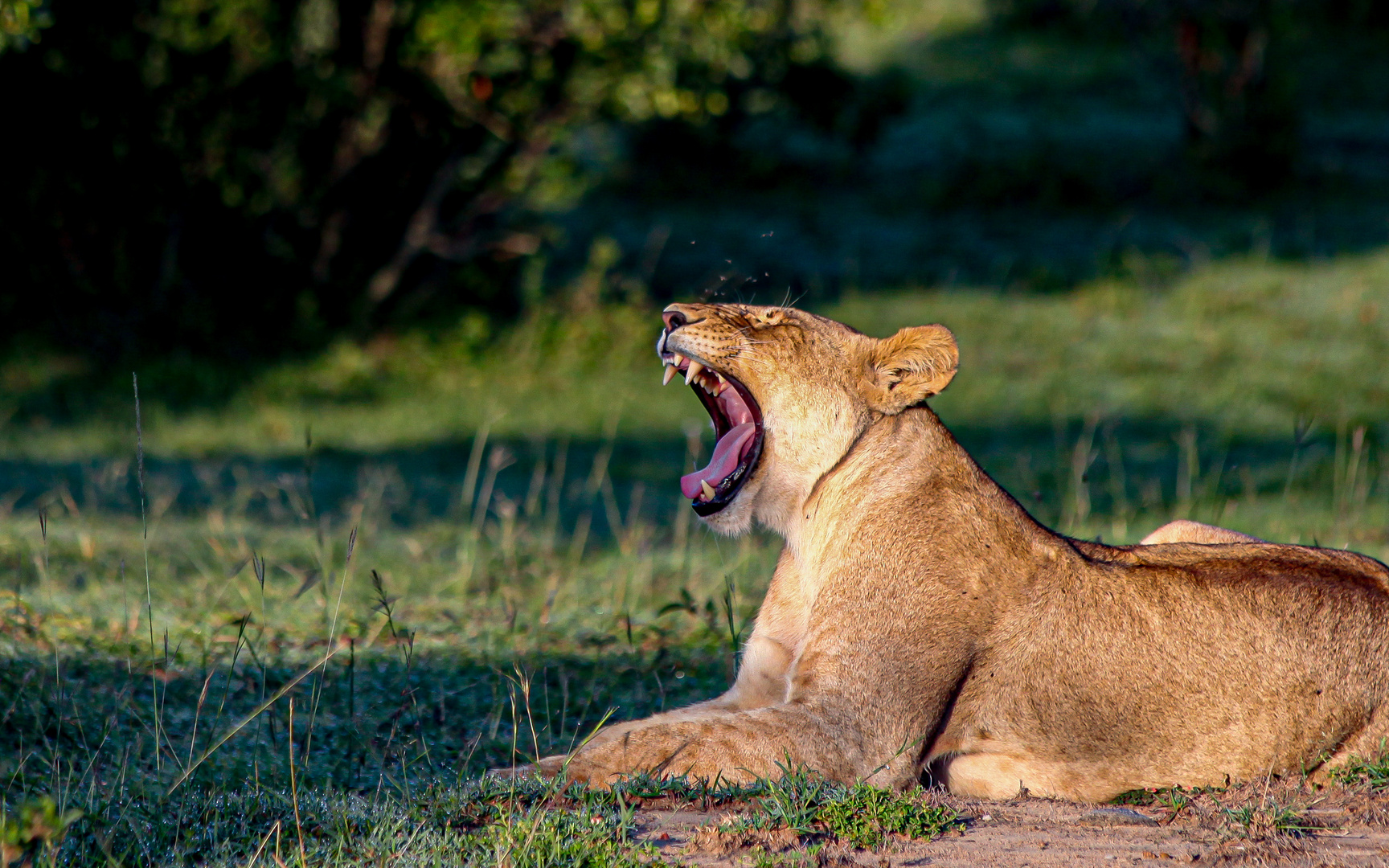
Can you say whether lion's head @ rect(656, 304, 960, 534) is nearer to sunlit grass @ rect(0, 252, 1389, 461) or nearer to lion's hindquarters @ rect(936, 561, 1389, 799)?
lion's hindquarters @ rect(936, 561, 1389, 799)

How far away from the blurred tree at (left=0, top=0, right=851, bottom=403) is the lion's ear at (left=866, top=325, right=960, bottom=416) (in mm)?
8773

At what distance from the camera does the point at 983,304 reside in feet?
51.6

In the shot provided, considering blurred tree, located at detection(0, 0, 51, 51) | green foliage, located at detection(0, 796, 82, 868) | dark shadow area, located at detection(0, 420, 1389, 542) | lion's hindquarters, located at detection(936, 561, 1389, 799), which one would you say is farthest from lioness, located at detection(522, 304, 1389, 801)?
dark shadow area, located at detection(0, 420, 1389, 542)

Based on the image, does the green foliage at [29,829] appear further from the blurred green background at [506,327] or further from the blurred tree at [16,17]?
the blurred tree at [16,17]

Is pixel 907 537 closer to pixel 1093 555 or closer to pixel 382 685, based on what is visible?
pixel 1093 555

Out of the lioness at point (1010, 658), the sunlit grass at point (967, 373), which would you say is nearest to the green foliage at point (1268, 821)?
the lioness at point (1010, 658)

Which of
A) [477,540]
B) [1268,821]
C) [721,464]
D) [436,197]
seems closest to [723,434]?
[721,464]

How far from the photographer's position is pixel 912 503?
13.2 feet

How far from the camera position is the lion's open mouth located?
4.19 meters

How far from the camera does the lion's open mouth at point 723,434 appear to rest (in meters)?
4.19

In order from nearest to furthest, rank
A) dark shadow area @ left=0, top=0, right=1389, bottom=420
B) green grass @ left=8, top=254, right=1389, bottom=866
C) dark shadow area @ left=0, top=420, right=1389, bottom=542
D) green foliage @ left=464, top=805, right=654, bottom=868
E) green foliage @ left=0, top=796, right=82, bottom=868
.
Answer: green foliage @ left=0, top=796, right=82, bottom=868
green foliage @ left=464, top=805, right=654, bottom=868
green grass @ left=8, top=254, right=1389, bottom=866
dark shadow area @ left=0, top=420, right=1389, bottom=542
dark shadow area @ left=0, top=0, right=1389, bottom=420

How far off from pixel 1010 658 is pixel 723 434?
114cm

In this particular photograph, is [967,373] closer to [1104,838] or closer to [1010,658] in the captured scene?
[1010,658]

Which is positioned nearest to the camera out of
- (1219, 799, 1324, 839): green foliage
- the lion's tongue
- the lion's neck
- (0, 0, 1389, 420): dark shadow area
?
(1219, 799, 1324, 839): green foliage
